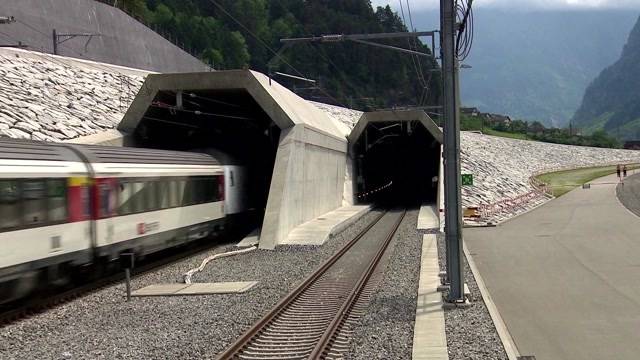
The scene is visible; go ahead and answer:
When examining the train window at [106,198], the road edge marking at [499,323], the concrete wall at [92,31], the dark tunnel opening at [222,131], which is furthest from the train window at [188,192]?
the concrete wall at [92,31]

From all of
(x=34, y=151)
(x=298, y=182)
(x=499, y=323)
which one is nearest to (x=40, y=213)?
(x=34, y=151)

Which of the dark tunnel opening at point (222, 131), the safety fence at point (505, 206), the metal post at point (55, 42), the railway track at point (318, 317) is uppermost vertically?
the metal post at point (55, 42)

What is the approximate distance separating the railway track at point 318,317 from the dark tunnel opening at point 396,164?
101 ft

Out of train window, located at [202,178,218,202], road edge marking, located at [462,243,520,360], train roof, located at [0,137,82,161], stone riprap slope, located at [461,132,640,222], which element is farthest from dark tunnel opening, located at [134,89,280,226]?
road edge marking, located at [462,243,520,360]

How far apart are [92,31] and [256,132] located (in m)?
21.6

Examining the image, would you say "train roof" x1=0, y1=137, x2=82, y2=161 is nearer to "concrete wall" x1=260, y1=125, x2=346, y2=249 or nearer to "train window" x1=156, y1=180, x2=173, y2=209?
"train window" x1=156, y1=180, x2=173, y2=209

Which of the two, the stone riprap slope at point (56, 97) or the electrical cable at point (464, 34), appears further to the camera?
the stone riprap slope at point (56, 97)

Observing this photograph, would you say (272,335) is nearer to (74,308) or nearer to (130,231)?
(74,308)

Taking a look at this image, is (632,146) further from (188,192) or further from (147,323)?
(147,323)

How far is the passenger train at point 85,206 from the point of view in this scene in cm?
1252

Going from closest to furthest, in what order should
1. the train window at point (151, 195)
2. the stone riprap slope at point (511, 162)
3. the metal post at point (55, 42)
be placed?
the train window at point (151, 195)
the metal post at point (55, 42)
the stone riprap slope at point (511, 162)

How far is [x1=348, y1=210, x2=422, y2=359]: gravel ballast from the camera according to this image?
979 cm

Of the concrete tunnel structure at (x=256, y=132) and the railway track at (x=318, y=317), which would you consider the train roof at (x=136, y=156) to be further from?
the railway track at (x=318, y=317)

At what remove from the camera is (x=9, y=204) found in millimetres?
12234
